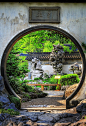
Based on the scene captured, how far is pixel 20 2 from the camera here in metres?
5.32

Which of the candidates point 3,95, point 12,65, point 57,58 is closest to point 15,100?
point 3,95

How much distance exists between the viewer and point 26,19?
532 cm

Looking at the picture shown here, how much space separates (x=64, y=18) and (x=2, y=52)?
88.3 inches

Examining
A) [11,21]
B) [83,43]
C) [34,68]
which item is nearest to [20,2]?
[11,21]

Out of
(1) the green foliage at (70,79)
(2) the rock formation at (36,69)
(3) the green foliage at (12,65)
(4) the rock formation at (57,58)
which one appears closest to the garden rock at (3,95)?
(3) the green foliage at (12,65)

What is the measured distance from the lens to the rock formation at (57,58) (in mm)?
14852

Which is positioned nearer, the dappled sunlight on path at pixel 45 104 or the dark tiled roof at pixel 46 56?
the dappled sunlight on path at pixel 45 104

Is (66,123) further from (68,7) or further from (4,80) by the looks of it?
(68,7)

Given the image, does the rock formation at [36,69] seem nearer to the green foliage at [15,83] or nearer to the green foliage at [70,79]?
the green foliage at [70,79]

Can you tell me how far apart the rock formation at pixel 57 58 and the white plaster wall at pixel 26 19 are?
9179mm

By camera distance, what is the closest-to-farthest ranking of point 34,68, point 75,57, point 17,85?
point 17,85
point 34,68
point 75,57

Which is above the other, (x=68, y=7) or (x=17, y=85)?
(x=68, y=7)

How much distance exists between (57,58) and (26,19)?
1000 centimetres

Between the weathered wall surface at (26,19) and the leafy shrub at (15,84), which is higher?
the weathered wall surface at (26,19)
